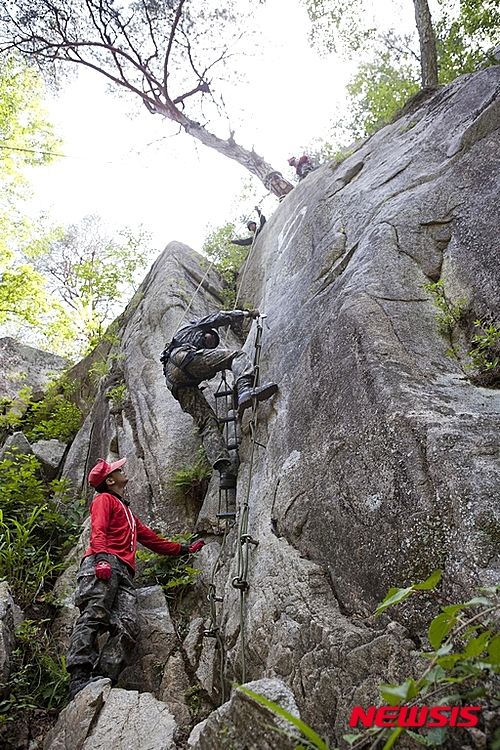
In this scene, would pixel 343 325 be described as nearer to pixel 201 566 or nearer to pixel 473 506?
pixel 473 506

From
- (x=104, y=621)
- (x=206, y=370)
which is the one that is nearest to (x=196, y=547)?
(x=104, y=621)

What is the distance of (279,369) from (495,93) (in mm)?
3789

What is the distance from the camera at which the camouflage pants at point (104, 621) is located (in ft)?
14.1

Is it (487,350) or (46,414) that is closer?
(487,350)

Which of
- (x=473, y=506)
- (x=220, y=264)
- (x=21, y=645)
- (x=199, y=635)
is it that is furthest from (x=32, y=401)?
(x=473, y=506)

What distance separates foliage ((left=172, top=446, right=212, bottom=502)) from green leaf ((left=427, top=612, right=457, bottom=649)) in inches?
196

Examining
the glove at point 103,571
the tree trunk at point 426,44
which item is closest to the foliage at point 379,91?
the tree trunk at point 426,44

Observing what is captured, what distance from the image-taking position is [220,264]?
11.9 meters

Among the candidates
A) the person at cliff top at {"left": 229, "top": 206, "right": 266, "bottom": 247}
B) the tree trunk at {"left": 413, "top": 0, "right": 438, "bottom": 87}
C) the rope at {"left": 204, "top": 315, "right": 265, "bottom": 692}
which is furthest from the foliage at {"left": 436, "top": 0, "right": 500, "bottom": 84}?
the rope at {"left": 204, "top": 315, "right": 265, "bottom": 692}

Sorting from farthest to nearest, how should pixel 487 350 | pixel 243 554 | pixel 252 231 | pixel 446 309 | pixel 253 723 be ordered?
pixel 252 231, pixel 243 554, pixel 446 309, pixel 487 350, pixel 253 723

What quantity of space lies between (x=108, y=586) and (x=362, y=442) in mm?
2933

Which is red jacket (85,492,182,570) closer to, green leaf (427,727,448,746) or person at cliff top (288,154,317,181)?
green leaf (427,727,448,746)

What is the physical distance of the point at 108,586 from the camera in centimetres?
473

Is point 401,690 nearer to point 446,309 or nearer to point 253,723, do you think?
point 253,723
